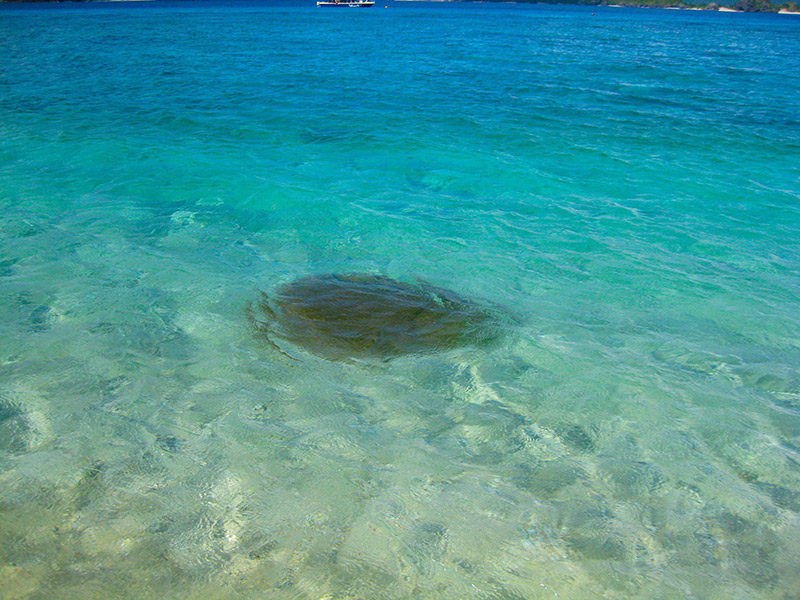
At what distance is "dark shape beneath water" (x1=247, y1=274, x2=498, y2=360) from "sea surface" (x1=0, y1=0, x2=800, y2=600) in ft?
0.69

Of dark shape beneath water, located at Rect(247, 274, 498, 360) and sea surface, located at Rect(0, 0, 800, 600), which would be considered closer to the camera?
sea surface, located at Rect(0, 0, 800, 600)

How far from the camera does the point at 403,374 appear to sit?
6.31 metres

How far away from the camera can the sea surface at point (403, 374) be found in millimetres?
4031

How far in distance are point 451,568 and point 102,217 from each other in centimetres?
1004

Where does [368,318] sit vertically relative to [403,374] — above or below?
above

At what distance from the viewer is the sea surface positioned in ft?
13.2

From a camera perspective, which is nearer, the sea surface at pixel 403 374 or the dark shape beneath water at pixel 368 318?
the sea surface at pixel 403 374

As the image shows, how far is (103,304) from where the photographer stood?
7602 millimetres

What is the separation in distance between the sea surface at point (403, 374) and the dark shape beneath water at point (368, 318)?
21 cm

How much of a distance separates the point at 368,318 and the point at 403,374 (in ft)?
4.25

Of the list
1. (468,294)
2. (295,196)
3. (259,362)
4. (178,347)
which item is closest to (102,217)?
(295,196)

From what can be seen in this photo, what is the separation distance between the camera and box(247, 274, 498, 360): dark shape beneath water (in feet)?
22.4

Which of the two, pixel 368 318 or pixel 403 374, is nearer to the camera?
pixel 403 374

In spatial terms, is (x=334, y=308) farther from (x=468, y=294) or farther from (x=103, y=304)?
(x=103, y=304)
